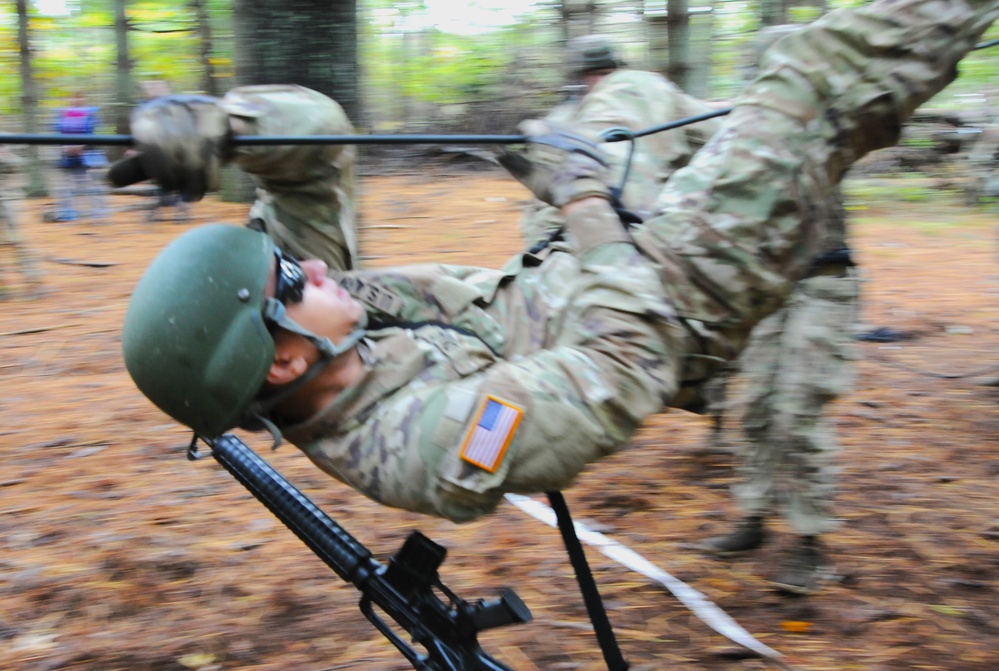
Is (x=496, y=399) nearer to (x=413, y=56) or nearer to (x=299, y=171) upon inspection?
(x=299, y=171)

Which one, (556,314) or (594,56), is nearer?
(556,314)

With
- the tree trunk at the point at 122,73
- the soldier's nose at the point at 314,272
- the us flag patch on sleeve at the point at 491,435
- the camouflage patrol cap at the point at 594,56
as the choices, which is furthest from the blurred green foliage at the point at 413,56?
the us flag patch on sleeve at the point at 491,435

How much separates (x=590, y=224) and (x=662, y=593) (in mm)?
1522

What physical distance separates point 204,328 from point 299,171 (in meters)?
0.66

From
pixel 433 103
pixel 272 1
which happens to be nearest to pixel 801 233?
pixel 272 1

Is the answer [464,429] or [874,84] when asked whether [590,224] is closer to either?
[464,429]

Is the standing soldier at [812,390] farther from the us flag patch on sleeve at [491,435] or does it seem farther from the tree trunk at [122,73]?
the tree trunk at [122,73]

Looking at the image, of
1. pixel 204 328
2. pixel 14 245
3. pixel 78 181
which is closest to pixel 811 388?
pixel 204 328

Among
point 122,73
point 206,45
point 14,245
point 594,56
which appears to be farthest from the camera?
point 206,45

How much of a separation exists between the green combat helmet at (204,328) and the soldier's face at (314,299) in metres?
0.06

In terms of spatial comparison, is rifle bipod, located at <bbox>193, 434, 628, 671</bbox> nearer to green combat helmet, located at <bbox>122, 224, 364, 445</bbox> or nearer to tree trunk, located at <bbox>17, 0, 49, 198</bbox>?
green combat helmet, located at <bbox>122, 224, 364, 445</bbox>

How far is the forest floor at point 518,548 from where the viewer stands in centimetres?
291

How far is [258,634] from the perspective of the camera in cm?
302

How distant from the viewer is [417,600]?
7.95 ft
